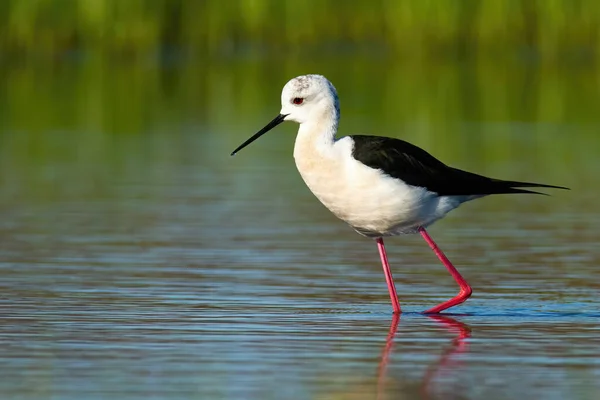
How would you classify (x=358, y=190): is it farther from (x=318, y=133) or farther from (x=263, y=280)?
(x=263, y=280)

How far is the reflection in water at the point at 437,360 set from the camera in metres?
6.66

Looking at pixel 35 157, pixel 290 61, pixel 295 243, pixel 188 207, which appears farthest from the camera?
pixel 290 61

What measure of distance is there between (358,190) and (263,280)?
115 cm

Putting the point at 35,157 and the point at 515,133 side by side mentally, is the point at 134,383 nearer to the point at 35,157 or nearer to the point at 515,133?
the point at 35,157

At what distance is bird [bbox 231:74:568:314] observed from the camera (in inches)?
360

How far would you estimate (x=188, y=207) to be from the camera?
550 inches

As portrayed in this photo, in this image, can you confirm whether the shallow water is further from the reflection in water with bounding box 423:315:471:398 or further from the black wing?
the black wing

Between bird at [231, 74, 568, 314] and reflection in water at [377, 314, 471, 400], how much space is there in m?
0.42

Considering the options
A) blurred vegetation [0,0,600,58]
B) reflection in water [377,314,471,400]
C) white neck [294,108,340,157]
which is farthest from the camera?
blurred vegetation [0,0,600,58]

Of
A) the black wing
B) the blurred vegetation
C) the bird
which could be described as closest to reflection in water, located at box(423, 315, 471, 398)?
the bird

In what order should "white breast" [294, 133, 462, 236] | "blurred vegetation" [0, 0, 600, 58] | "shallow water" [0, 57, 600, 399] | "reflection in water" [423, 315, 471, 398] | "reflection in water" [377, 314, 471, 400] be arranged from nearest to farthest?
1. "reflection in water" [377, 314, 471, 400]
2. "reflection in water" [423, 315, 471, 398]
3. "shallow water" [0, 57, 600, 399]
4. "white breast" [294, 133, 462, 236]
5. "blurred vegetation" [0, 0, 600, 58]

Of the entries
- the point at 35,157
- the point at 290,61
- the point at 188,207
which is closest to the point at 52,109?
the point at 35,157

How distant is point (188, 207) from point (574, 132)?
8.49 meters

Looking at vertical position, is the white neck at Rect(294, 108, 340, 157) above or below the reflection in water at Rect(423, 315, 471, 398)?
above
